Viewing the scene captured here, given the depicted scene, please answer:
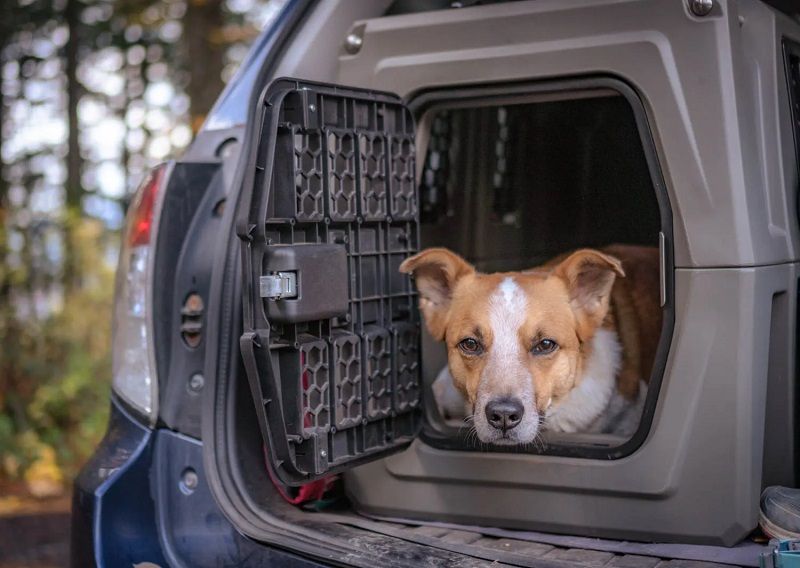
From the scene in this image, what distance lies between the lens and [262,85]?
2.74m

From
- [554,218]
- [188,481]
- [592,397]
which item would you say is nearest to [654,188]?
[554,218]

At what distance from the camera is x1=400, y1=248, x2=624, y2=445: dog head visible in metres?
2.64

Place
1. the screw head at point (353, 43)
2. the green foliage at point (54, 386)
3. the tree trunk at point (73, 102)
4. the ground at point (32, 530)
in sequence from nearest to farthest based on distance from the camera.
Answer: the screw head at point (353, 43), the ground at point (32, 530), the green foliage at point (54, 386), the tree trunk at point (73, 102)

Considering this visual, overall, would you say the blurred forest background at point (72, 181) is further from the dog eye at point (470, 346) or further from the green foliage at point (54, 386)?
the dog eye at point (470, 346)

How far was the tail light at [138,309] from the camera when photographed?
8.38 feet

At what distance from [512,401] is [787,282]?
2.61 feet

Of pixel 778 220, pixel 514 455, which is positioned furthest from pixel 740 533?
pixel 778 220

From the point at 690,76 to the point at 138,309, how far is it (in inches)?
62.6

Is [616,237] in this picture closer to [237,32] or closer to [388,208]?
[388,208]

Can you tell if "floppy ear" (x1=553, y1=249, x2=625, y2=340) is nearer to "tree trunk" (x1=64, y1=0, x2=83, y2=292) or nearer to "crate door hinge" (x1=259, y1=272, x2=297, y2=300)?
"crate door hinge" (x1=259, y1=272, x2=297, y2=300)

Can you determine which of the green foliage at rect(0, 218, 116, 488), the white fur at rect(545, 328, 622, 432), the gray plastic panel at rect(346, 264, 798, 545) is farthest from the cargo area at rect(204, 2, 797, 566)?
the green foliage at rect(0, 218, 116, 488)

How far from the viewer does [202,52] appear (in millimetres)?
8172

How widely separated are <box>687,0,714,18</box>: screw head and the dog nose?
44.7 inches

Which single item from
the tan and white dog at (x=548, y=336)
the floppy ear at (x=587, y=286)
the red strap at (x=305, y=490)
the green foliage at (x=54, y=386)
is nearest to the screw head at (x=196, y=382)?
the red strap at (x=305, y=490)
